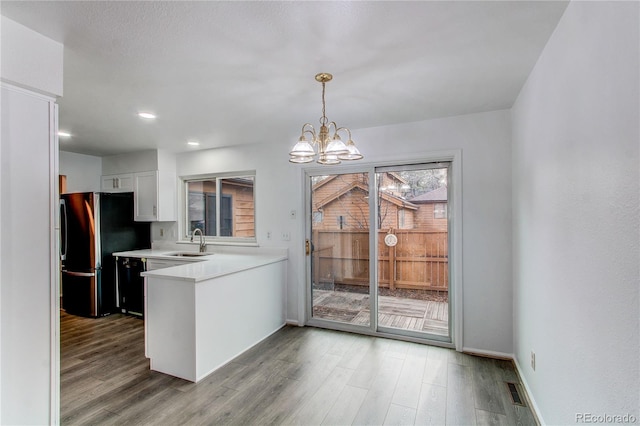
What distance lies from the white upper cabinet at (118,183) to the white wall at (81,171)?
142mm

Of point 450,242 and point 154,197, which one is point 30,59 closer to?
point 154,197

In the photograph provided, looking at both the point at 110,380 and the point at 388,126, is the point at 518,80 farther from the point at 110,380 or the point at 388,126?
the point at 110,380

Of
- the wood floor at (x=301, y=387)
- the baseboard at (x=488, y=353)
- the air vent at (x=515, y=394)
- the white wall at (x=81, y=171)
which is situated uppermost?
the white wall at (x=81, y=171)

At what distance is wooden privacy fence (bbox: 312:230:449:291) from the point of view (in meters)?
3.40

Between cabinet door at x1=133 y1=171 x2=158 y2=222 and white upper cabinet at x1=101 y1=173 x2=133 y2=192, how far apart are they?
0.15 meters

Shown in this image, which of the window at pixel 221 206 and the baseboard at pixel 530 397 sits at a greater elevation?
the window at pixel 221 206

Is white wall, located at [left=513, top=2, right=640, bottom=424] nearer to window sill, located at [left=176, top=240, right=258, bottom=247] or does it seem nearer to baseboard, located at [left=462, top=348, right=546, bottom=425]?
baseboard, located at [left=462, top=348, right=546, bottom=425]

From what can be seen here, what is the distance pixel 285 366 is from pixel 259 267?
42.3 inches

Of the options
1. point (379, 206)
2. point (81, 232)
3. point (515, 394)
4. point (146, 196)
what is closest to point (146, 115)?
point (146, 196)

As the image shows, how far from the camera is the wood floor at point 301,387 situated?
2113 mm

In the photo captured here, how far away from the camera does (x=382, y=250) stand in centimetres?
363

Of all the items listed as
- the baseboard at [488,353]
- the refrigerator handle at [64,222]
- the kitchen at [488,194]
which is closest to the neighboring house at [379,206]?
the kitchen at [488,194]

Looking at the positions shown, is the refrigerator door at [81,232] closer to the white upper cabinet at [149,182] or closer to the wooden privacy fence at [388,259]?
the white upper cabinet at [149,182]

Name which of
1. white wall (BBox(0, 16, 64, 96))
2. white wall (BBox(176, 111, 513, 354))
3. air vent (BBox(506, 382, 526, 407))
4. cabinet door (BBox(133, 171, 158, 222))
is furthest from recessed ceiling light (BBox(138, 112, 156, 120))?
air vent (BBox(506, 382, 526, 407))
